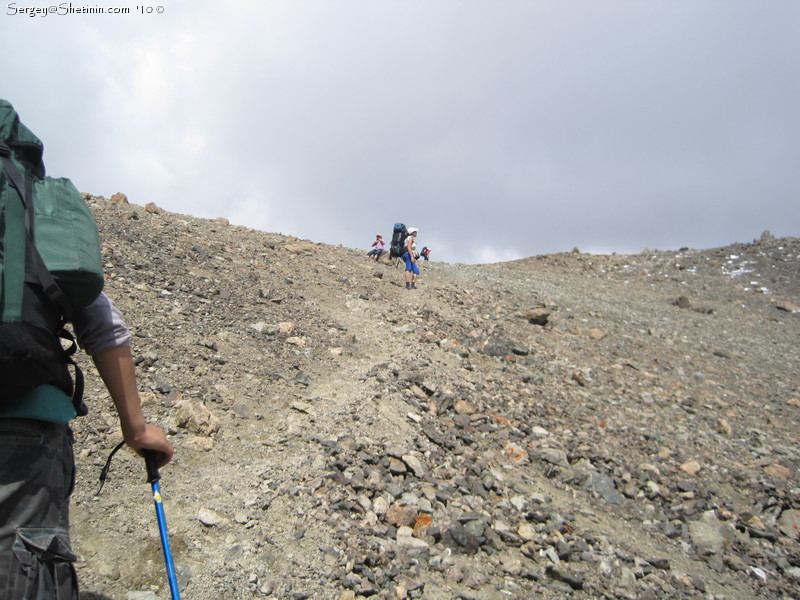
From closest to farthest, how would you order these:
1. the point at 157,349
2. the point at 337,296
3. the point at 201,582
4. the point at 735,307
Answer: the point at 201,582 → the point at 157,349 → the point at 337,296 → the point at 735,307

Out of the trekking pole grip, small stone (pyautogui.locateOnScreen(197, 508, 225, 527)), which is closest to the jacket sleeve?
the trekking pole grip

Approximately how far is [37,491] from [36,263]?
73cm

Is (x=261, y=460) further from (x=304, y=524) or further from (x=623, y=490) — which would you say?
(x=623, y=490)

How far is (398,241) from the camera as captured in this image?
1459 centimetres

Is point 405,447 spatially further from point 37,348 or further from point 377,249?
point 377,249

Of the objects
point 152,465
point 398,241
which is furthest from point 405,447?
point 398,241

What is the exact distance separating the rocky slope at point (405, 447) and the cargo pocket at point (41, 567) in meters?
1.96

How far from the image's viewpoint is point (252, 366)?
6.62 m

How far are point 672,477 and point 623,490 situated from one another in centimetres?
102

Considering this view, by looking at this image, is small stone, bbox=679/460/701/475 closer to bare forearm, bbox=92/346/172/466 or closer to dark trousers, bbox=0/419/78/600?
bare forearm, bbox=92/346/172/466

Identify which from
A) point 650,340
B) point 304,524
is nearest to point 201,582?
point 304,524

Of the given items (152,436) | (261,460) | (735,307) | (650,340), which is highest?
(735,307)

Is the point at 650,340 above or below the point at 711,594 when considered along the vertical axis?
above

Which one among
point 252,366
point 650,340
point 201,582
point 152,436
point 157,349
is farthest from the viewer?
point 650,340
